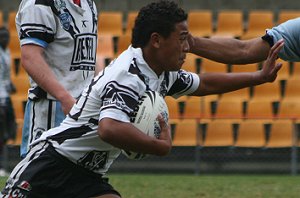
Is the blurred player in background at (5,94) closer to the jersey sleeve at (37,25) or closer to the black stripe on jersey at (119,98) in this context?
the jersey sleeve at (37,25)

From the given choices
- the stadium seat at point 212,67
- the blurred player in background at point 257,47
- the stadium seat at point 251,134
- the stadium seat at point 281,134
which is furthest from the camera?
the stadium seat at point 212,67

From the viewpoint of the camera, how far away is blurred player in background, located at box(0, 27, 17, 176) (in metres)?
12.0

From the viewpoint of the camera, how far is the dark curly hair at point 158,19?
4.54 metres

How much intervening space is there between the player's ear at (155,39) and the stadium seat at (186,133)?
27.7ft

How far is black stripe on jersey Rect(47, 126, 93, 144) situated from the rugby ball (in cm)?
34

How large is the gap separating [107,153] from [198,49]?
1096mm

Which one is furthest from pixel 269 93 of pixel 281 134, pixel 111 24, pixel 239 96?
pixel 111 24

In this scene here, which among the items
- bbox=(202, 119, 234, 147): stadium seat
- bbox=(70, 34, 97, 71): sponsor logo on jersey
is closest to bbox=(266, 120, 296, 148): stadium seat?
bbox=(202, 119, 234, 147): stadium seat

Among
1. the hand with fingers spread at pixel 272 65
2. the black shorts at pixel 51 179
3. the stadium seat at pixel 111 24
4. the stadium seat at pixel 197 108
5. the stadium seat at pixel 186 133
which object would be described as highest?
the hand with fingers spread at pixel 272 65

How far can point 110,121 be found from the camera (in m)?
4.39

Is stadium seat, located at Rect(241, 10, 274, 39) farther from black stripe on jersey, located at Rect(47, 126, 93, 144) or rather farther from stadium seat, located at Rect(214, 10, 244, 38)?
black stripe on jersey, located at Rect(47, 126, 93, 144)

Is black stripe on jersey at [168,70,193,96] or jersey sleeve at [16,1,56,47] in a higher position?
jersey sleeve at [16,1,56,47]

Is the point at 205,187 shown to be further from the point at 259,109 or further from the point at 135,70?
the point at 135,70

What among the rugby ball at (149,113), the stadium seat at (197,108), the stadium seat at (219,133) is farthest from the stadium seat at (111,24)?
the rugby ball at (149,113)
